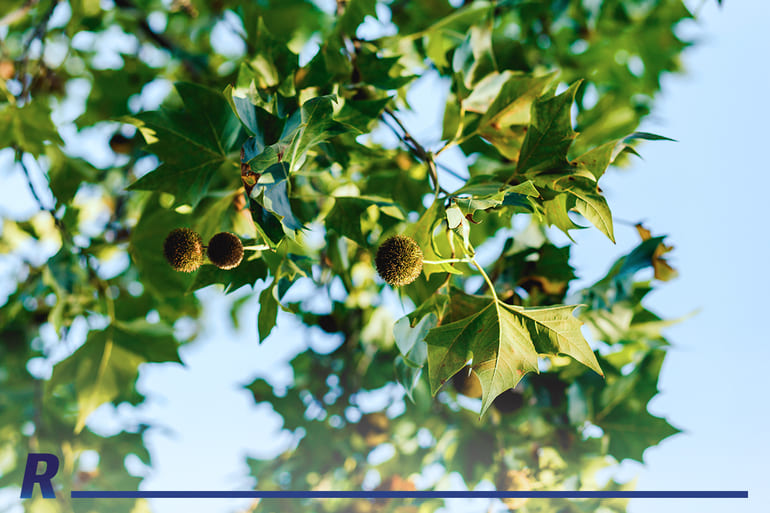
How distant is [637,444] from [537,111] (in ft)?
3.93

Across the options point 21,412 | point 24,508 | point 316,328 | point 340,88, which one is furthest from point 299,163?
point 21,412

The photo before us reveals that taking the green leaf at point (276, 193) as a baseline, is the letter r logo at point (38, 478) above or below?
below

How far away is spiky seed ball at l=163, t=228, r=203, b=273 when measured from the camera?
1.02m

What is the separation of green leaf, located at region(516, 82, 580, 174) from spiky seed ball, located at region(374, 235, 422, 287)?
0.30 m

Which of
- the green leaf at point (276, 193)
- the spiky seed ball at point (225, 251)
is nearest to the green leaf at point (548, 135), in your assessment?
the green leaf at point (276, 193)

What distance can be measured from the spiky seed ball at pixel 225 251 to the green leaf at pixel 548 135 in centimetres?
60

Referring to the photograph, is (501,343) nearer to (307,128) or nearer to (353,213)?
(353,213)

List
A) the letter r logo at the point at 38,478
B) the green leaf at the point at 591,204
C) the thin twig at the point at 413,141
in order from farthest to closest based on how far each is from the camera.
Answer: the letter r logo at the point at 38,478 < the thin twig at the point at 413,141 < the green leaf at the point at 591,204

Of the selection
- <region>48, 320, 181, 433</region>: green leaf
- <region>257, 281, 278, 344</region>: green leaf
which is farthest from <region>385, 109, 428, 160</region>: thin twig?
<region>48, 320, 181, 433</region>: green leaf

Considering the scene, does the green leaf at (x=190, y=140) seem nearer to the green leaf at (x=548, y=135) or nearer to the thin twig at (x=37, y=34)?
the green leaf at (x=548, y=135)

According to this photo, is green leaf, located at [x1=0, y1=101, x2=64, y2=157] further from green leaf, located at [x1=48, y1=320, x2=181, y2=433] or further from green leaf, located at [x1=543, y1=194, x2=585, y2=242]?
green leaf, located at [x1=543, y1=194, x2=585, y2=242]

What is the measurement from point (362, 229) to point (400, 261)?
1.41 ft

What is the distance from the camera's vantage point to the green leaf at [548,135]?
975 millimetres

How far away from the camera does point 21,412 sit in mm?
2623
